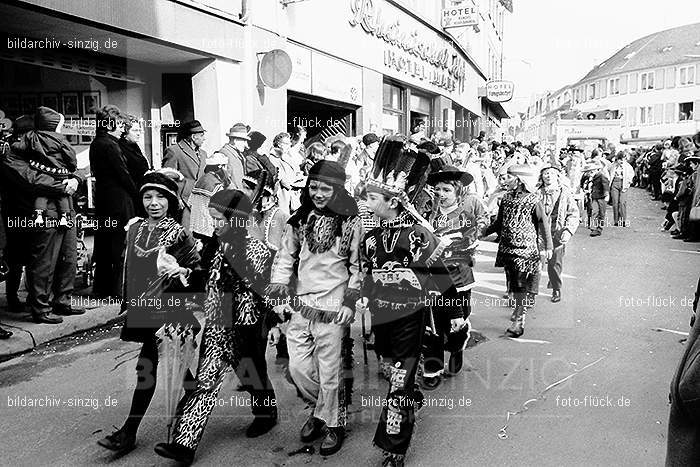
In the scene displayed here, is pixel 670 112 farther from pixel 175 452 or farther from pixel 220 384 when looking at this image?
pixel 175 452

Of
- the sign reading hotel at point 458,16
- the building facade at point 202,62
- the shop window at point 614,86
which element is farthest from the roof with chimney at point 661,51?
the building facade at point 202,62

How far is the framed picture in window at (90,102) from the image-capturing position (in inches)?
398

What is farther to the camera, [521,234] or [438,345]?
[521,234]

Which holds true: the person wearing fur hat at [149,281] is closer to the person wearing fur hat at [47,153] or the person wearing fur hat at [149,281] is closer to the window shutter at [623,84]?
the person wearing fur hat at [47,153]

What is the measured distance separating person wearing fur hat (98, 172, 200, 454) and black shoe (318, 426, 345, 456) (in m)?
1.15

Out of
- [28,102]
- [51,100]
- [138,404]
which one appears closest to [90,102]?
[51,100]

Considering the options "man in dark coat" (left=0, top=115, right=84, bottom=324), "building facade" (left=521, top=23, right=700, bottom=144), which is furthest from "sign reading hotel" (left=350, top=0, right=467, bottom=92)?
"building facade" (left=521, top=23, right=700, bottom=144)

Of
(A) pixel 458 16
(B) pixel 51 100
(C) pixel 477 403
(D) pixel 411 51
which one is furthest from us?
(A) pixel 458 16

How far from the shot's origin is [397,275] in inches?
162

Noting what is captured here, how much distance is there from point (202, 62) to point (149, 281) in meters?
7.96

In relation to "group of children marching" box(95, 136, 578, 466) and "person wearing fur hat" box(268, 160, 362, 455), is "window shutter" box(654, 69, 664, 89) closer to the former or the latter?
"group of children marching" box(95, 136, 578, 466)

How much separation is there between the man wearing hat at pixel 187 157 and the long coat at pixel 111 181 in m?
0.75

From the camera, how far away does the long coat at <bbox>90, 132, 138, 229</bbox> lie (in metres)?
7.16

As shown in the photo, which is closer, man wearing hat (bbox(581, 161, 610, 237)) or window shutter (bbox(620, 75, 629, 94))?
man wearing hat (bbox(581, 161, 610, 237))
